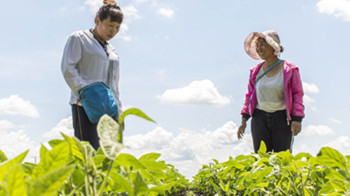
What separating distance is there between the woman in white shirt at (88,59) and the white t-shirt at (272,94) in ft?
4.94

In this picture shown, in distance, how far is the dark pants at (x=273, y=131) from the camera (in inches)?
136

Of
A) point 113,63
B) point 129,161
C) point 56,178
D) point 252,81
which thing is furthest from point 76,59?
point 56,178

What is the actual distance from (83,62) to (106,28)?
0.37m

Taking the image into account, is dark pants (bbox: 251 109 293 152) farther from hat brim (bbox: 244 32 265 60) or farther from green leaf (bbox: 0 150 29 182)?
green leaf (bbox: 0 150 29 182)

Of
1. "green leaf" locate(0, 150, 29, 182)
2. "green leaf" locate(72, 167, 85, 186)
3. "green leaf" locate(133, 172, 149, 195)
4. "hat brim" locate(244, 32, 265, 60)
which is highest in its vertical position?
"hat brim" locate(244, 32, 265, 60)

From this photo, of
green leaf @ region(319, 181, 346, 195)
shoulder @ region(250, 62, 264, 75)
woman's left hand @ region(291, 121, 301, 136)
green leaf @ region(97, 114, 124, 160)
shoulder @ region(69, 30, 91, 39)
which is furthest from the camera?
shoulder @ region(250, 62, 264, 75)

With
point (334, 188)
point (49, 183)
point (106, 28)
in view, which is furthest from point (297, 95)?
point (49, 183)

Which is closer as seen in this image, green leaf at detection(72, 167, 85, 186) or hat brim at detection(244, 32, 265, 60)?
green leaf at detection(72, 167, 85, 186)

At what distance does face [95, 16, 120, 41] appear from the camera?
126 inches

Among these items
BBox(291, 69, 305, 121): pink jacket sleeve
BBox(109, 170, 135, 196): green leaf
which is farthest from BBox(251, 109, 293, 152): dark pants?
BBox(109, 170, 135, 196): green leaf

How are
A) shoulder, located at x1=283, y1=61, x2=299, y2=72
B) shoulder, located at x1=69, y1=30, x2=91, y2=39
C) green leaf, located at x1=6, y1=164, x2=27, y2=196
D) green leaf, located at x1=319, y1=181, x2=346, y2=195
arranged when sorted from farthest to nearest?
shoulder, located at x1=283, y1=61, x2=299, y2=72 < shoulder, located at x1=69, y1=30, x2=91, y2=39 < green leaf, located at x1=319, y1=181, x2=346, y2=195 < green leaf, located at x1=6, y1=164, x2=27, y2=196

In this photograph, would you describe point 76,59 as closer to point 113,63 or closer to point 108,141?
point 113,63

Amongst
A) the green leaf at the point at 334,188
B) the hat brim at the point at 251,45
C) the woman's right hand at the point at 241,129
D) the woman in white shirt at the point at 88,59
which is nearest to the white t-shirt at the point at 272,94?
the woman's right hand at the point at 241,129

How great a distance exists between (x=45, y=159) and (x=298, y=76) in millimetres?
3299
